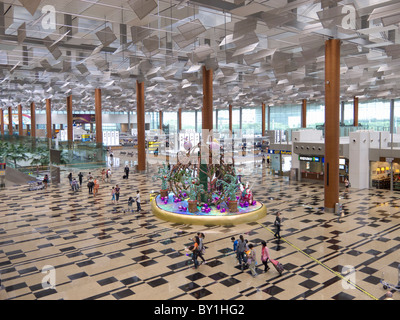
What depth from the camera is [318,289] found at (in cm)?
780

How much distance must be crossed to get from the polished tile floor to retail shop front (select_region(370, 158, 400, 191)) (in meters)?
4.44

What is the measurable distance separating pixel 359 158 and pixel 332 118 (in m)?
7.91

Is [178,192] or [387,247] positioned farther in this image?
[178,192]

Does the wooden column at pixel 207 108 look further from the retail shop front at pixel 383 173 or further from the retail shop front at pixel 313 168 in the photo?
the retail shop front at pixel 383 173

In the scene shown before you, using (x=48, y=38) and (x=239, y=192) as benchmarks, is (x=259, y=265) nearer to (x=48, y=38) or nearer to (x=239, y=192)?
(x=239, y=192)

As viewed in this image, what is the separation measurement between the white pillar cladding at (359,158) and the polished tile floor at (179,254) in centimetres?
436

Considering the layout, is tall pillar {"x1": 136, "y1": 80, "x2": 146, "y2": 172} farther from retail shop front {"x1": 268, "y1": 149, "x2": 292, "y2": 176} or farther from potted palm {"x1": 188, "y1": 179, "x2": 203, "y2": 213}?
potted palm {"x1": 188, "y1": 179, "x2": 203, "y2": 213}

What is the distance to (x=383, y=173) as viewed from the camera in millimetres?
22328

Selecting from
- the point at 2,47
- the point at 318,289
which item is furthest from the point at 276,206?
the point at 2,47

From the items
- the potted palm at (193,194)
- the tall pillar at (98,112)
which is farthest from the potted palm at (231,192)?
the tall pillar at (98,112)

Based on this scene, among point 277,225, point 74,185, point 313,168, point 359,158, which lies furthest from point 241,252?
point 313,168

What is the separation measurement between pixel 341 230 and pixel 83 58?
14.6 m

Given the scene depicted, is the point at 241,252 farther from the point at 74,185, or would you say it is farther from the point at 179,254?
the point at 74,185

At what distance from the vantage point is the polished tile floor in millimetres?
7852
